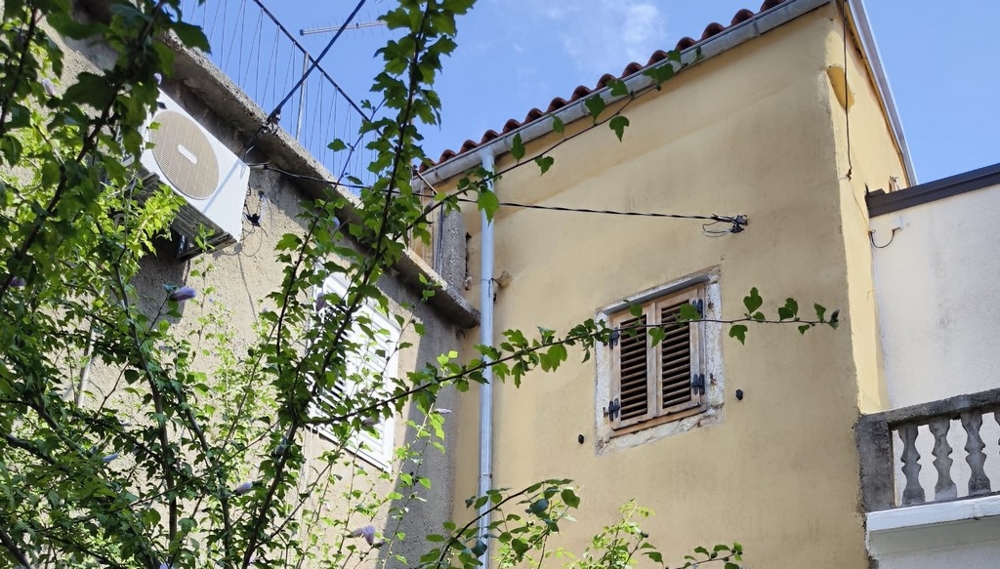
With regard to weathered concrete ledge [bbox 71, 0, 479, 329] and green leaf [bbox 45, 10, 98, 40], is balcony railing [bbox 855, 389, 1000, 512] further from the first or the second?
green leaf [bbox 45, 10, 98, 40]

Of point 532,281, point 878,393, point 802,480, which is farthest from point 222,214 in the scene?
point 878,393

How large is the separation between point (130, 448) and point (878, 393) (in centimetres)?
540

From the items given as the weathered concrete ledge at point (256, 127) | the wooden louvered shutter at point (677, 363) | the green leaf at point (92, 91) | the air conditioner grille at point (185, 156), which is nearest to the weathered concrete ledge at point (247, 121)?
the weathered concrete ledge at point (256, 127)

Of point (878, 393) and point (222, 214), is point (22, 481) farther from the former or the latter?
point (878, 393)

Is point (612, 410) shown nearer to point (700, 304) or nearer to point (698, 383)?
point (698, 383)

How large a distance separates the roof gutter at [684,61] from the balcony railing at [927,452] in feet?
9.76

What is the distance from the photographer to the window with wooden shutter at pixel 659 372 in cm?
866

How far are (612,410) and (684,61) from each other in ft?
9.62

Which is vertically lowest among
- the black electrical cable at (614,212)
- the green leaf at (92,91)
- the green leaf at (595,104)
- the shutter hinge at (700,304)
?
the green leaf at (92,91)

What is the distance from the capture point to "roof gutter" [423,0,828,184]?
942 cm

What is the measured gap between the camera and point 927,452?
7.90 meters

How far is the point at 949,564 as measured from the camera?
695cm

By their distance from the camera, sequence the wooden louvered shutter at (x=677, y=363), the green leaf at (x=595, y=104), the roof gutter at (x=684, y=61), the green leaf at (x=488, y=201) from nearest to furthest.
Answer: the green leaf at (x=595, y=104) < the green leaf at (x=488, y=201) < the wooden louvered shutter at (x=677, y=363) < the roof gutter at (x=684, y=61)

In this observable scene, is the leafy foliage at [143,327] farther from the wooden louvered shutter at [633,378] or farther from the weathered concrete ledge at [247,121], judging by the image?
the wooden louvered shutter at [633,378]
